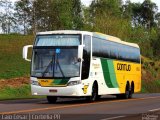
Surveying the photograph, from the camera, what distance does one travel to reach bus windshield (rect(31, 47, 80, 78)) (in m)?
26.9

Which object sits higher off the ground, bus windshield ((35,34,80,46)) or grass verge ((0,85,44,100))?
bus windshield ((35,34,80,46))

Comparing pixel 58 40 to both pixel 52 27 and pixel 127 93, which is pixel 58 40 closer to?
pixel 127 93

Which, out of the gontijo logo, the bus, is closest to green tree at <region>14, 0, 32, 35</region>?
the gontijo logo

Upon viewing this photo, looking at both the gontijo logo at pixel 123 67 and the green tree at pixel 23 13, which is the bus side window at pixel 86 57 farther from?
the green tree at pixel 23 13

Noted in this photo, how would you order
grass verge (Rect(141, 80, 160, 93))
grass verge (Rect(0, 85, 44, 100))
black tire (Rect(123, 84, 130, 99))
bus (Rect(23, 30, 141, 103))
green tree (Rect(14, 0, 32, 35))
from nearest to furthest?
bus (Rect(23, 30, 141, 103)), black tire (Rect(123, 84, 130, 99)), grass verge (Rect(0, 85, 44, 100)), grass verge (Rect(141, 80, 160, 93)), green tree (Rect(14, 0, 32, 35))

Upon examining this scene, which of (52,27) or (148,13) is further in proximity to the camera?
(148,13)

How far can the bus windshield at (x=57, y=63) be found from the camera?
26.9 m

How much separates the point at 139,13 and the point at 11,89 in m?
99.8

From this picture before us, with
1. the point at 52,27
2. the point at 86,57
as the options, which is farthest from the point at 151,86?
the point at 86,57

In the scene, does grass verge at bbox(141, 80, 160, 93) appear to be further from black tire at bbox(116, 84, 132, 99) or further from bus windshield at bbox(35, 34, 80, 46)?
bus windshield at bbox(35, 34, 80, 46)

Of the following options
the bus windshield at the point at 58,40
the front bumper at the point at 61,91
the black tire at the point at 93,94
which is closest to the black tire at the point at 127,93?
the black tire at the point at 93,94

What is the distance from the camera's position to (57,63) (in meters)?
27.0

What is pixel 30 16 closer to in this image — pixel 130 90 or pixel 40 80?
A: pixel 130 90

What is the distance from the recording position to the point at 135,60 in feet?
124
